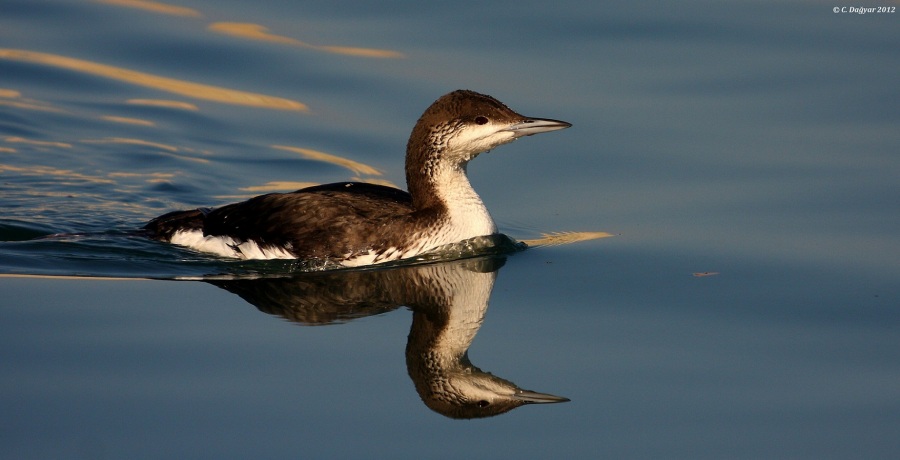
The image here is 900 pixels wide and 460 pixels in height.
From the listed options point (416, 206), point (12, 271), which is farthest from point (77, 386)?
point (416, 206)

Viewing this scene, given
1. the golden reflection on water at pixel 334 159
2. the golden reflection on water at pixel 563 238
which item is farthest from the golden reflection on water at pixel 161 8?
the golden reflection on water at pixel 563 238

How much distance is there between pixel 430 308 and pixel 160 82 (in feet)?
23.3

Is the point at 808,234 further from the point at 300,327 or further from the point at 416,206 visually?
the point at 300,327

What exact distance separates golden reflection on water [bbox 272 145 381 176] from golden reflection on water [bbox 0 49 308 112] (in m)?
0.69

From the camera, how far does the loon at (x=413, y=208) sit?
1016 cm

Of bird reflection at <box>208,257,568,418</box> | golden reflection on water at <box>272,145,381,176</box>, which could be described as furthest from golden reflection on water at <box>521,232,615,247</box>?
golden reflection on water at <box>272,145,381,176</box>

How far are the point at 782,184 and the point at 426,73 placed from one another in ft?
14.6

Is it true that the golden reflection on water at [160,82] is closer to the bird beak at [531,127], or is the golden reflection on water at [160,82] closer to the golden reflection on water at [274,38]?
the golden reflection on water at [274,38]

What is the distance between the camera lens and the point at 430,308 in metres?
9.30

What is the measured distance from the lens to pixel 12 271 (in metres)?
9.98

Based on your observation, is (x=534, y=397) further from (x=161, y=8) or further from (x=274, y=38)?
(x=161, y=8)

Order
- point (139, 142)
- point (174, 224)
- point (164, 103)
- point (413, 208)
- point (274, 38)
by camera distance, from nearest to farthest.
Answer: point (413, 208) < point (174, 224) < point (139, 142) < point (164, 103) < point (274, 38)

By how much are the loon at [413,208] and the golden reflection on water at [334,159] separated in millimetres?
2383

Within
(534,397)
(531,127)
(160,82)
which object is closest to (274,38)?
(160,82)
